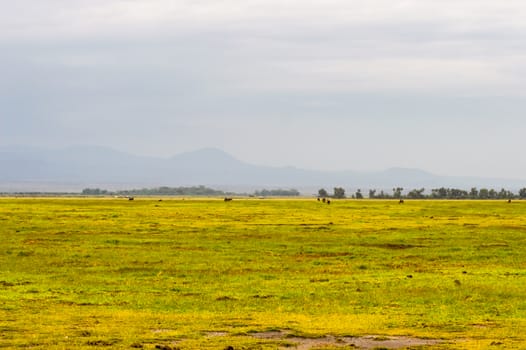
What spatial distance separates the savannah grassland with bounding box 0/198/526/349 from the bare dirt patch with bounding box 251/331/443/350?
20 centimetres

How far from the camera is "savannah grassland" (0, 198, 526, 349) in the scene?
69.4 ft

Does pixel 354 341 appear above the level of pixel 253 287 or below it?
below

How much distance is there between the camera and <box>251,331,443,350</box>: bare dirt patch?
19516 mm

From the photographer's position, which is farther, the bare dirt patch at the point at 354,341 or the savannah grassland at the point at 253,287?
the savannah grassland at the point at 253,287

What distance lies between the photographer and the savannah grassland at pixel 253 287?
2114 cm

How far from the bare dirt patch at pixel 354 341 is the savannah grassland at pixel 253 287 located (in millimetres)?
202

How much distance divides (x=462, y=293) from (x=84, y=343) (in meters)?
13.3

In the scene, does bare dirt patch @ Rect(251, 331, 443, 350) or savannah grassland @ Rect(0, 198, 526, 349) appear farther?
savannah grassland @ Rect(0, 198, 526, 349)

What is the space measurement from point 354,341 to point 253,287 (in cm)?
1033

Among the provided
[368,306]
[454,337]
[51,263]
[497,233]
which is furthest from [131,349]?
[497,233]

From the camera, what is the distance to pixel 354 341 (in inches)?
792

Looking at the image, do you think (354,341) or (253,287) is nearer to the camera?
(354,341)

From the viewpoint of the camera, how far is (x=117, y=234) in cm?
5500

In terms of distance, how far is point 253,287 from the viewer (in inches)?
1189
